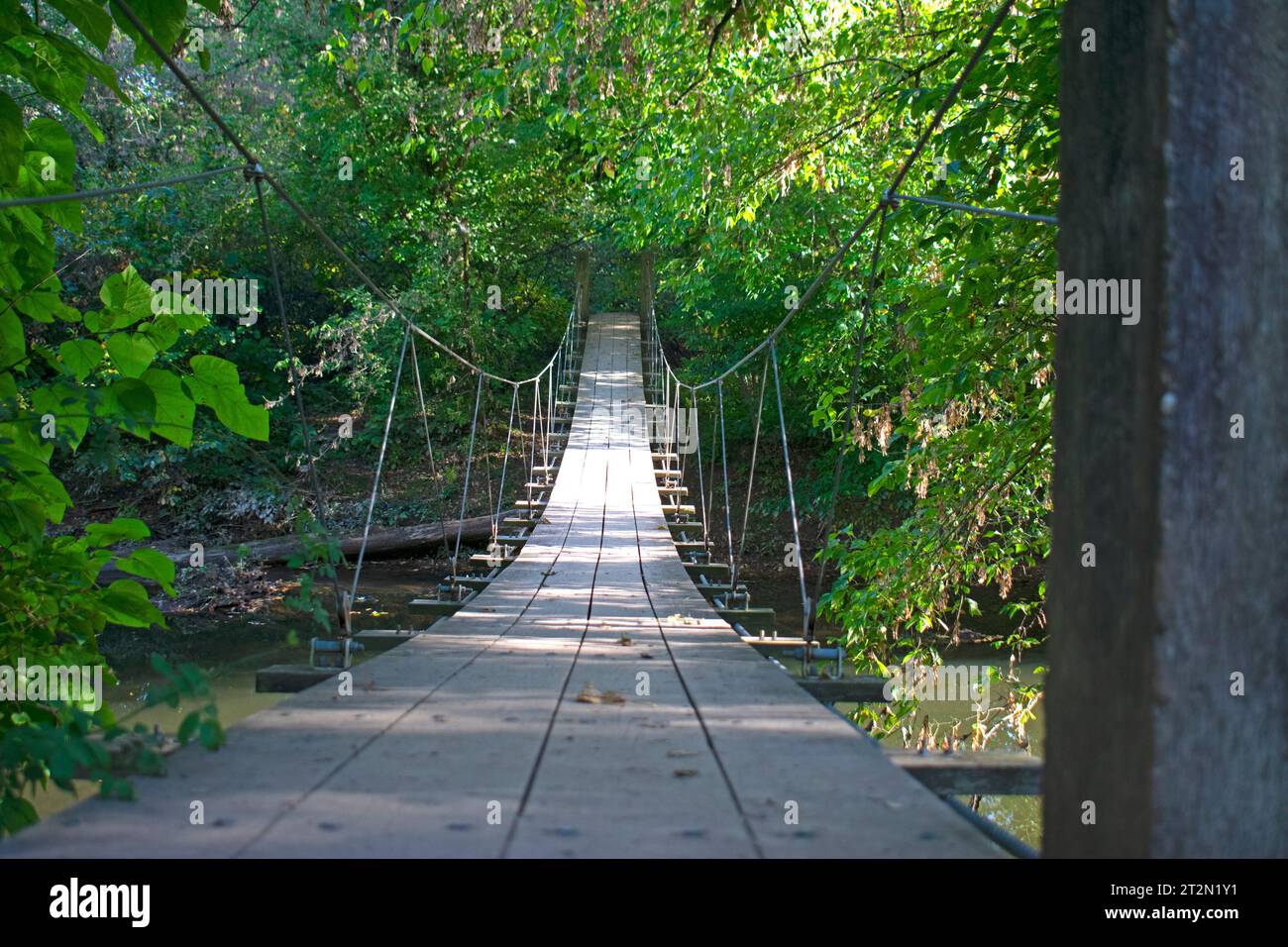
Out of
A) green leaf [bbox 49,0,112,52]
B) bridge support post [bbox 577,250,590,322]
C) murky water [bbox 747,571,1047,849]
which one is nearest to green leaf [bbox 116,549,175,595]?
green leaf [bbox 49,0,112,52]

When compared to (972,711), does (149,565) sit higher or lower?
higher

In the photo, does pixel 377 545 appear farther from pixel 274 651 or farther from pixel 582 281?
pixel 582 281

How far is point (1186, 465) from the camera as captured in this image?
2.81 feet

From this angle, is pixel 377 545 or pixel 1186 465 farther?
pixel 377 545

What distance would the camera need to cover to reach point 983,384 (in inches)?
140

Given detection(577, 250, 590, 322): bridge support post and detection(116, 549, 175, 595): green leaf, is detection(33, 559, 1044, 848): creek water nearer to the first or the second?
detection(116, 549, 175, 595): green leaf

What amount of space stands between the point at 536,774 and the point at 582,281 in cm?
1107

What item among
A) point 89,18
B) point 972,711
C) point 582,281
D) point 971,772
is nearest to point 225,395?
point 89,18

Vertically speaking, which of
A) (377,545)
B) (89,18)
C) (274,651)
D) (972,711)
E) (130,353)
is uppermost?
(89,18)

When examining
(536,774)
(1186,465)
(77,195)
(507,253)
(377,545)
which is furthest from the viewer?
(507,253)

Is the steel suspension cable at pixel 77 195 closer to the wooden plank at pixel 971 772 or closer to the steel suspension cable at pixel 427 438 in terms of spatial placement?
the wooden plank at pixel 971 772

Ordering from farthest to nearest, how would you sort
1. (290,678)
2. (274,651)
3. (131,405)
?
1. (274,651)
2. (290,678)
3. (131,405)
